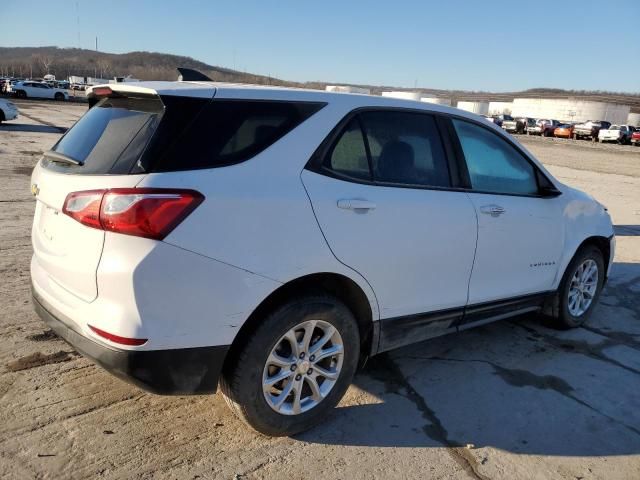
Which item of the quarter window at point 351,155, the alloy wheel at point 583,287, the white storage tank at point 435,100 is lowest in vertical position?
the alloy wheel at point 583,287

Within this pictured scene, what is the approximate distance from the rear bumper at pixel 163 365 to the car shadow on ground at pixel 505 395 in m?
0.79

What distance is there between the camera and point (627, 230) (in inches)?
361

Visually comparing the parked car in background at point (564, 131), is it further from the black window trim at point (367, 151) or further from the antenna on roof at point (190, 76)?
the antenna on roof at point (190, 76)

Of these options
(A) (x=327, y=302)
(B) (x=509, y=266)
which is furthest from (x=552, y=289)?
(A) (x=327, y=302)

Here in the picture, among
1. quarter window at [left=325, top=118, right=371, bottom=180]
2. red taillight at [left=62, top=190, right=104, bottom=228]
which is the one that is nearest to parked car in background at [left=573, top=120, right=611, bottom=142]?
quarter window at [left=325, top=118, right=371, bottom=180]

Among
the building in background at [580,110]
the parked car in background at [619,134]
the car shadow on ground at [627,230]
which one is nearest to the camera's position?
the car shadow on ground at [627,230]

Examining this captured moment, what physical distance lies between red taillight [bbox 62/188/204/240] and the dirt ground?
118cm

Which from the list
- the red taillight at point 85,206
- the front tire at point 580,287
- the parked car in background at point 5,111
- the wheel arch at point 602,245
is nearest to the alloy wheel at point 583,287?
the front tire at point 580,287

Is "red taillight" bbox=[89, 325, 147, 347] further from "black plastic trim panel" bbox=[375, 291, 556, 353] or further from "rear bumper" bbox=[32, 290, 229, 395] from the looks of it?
"black plastic trim panel" bbox=[375, 291, 556, 353]

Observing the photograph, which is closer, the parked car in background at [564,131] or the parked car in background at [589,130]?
the parked car in background at [589,130]

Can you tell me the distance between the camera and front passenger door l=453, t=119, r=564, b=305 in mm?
3680

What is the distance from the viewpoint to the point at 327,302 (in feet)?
9.37

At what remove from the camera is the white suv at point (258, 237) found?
2.38 m

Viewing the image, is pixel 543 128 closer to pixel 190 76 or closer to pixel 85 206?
pixel 190 76
